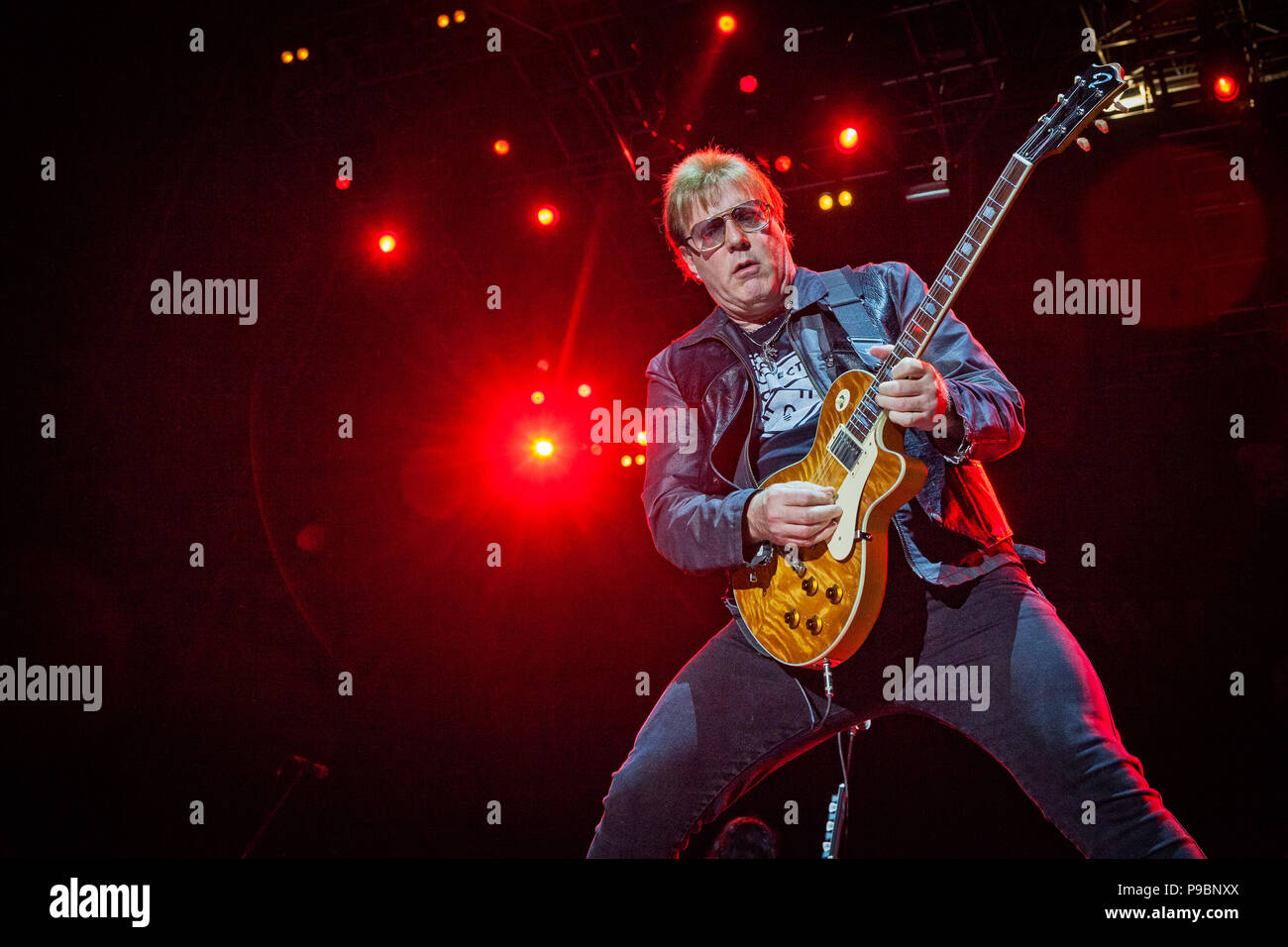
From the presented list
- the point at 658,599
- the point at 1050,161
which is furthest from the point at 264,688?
the point at 1050,161

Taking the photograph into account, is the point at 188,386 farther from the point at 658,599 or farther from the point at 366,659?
the point at 658,599

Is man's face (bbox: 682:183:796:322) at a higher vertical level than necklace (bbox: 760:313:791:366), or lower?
higher

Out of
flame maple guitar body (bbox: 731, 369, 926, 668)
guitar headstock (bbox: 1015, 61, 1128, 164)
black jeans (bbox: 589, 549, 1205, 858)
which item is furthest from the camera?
guitar headstock (bbox: 1015, 61, 1128, 164)

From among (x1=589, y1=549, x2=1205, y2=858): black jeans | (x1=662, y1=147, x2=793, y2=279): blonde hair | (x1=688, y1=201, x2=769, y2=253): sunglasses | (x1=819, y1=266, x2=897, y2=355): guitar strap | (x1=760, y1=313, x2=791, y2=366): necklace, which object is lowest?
(x1=589, y1=549, x2=1205, y2=858): black jeans

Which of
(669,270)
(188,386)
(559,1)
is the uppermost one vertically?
(559,1)

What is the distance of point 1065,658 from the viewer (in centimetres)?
231

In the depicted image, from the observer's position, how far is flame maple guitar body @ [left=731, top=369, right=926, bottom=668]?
2455 mm

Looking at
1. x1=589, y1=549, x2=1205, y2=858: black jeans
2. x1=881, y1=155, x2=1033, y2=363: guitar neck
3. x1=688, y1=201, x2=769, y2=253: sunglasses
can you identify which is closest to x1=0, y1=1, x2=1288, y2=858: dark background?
x1=688, y1=201, x2=769, y2=253: sunglasses

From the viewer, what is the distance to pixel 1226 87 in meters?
4.02

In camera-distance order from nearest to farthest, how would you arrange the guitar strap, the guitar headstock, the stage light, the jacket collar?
the guitar headstock
the guitar strap
the jacket collar
the stage light

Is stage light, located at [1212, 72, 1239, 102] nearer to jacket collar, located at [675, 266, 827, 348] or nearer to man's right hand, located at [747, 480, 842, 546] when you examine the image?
jacket collar, located at [675, 266, 827, 348]

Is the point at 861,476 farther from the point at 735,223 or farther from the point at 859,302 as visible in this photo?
the point at 735,223

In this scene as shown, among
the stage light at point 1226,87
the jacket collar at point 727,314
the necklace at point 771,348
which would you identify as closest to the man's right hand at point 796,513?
the necklace at point 771,348

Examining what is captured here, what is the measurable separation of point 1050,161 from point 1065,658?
11.2 feet
